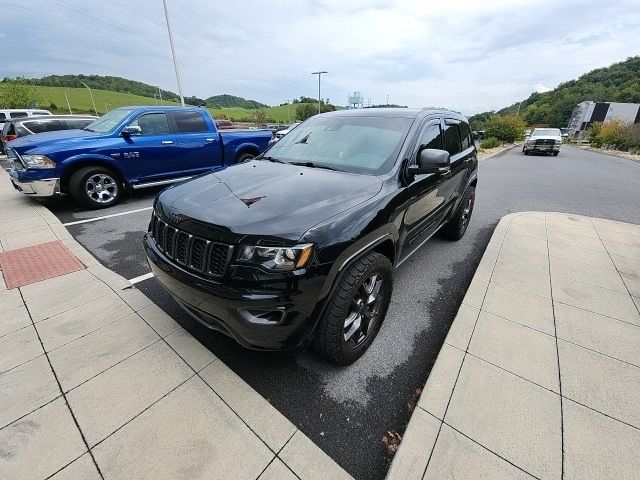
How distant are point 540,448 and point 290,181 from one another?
7.20 ft

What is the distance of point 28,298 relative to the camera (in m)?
2.93

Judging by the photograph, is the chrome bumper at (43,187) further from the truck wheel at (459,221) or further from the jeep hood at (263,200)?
the truck wheel at (459,221)

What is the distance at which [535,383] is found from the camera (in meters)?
2.07

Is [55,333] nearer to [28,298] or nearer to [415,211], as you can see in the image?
[28,298]

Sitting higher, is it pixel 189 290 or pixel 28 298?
pixel 189 290

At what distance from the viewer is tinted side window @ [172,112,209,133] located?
629 centimetres

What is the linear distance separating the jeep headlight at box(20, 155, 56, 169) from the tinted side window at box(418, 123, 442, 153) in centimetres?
577

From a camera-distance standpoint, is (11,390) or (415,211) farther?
(415,211)

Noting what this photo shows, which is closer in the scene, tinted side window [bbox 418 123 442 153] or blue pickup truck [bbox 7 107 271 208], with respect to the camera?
tinted side window [bbox 418 123 442 153]

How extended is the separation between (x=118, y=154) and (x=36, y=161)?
3.76ft

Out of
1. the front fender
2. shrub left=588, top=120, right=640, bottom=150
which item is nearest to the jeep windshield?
the front fender

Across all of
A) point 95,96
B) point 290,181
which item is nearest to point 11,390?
point 290,181

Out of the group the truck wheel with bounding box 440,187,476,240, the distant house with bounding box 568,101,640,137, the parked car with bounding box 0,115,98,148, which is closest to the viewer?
the truck wheel with bounding box 440,187,476,240

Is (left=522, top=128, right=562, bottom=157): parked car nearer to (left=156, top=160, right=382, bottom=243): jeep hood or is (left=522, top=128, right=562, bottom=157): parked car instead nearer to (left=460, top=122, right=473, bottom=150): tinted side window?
(left=460, top=122, right=473, bottom=150): tinted side window
